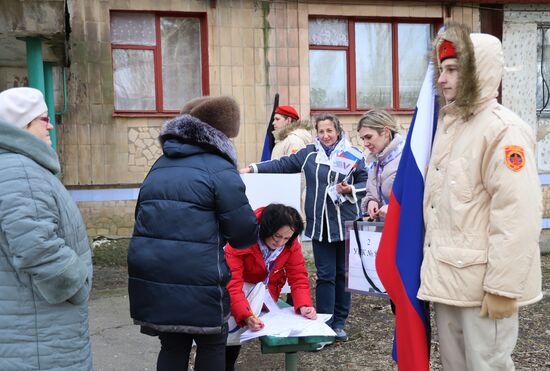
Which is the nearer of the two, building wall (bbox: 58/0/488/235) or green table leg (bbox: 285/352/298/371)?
green table leg (bbox: 285/352/298/371)

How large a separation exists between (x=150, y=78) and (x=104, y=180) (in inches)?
64.7

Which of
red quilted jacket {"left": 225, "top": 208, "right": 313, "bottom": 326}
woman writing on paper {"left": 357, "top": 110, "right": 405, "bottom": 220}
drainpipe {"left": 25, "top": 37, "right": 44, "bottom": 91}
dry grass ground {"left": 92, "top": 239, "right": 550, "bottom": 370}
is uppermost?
drainpipe {"left": 25, "top": 37, "right": 44, "bottom": 91}

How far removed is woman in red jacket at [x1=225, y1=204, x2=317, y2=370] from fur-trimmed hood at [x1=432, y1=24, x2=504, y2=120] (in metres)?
1.36

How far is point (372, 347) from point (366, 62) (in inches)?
232

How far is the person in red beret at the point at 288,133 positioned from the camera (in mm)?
6199

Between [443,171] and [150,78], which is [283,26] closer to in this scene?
[150,78]

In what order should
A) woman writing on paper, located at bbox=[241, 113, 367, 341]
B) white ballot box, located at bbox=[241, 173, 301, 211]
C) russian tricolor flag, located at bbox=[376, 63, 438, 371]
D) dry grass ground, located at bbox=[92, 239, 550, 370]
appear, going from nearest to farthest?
russian tricolor flag, located at bbox=[376, 63, 438, 371], white ballot box, located at bbox=[241, 173, 301, 211], dry grass ground, located at bbox=[92, 239, 550, 370], woman writing on paper, located at bbox=[241, 113, 367, 341]

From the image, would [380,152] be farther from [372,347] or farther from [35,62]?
[35,62]

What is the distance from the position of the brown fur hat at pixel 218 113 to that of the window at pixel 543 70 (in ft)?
28.9

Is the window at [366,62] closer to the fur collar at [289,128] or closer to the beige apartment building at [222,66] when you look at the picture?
the beige apartment building at [222,66]

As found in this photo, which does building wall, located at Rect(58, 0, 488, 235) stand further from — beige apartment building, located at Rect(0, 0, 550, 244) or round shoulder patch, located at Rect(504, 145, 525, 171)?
round shoulder patch, located at Rect(504, 145, 525, 171)

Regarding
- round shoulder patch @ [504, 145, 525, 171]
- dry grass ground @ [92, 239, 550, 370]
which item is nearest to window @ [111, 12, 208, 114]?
dry grass ground @ [92, 239, 550, 370]

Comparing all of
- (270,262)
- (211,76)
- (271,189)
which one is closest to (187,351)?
(270,262)

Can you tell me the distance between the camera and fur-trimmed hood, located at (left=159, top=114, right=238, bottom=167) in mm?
3324
